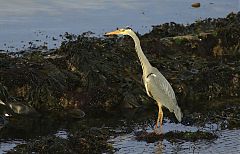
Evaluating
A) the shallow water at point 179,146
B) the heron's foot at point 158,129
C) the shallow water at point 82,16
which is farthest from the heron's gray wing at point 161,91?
the shallow water at point 82,16

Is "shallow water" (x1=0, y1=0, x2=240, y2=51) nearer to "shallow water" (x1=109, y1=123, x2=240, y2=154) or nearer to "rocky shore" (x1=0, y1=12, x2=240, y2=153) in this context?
"rocky shore" (x1=0, y1=12, x2=240, y2=153)

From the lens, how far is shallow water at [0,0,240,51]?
1852 centimetres

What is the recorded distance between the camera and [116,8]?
76.6 ft

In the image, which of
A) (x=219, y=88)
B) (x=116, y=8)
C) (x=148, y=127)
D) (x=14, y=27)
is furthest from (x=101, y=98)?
(x=116, y=8)

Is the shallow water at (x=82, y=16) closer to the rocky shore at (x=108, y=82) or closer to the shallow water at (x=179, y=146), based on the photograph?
the rocky shore at (x=108, y=82)

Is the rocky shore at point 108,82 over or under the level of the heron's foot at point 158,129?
over

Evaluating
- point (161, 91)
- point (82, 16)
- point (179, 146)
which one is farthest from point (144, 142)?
point (82, 16)

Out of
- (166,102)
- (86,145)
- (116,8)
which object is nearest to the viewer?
(86,145)

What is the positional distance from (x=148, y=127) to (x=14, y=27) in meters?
9.18

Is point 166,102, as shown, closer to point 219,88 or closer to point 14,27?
point 219,88

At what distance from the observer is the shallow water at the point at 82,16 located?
18.5 m

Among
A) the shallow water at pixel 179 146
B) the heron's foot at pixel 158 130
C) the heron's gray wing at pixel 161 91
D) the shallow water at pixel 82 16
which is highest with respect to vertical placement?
the shallow water at pixel 82 16

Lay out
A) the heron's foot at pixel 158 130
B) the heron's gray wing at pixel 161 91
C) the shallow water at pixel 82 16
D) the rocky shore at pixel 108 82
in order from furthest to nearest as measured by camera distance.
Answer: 1. the shallow water at pixel 82 16
2. the rocky shore at pixel 108 82
3. the heron's gray wing at pixel 161 91
4. the heron's foot at pixel 158 130

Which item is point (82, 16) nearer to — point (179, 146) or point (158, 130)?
point (158, 130)
